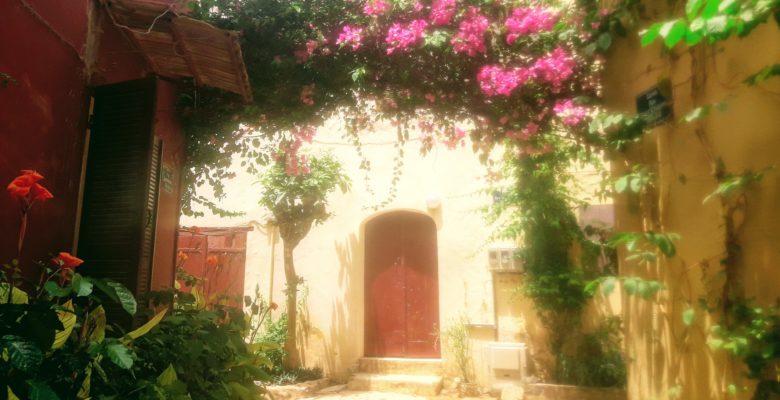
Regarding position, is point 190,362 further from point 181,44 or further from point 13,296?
point 181,44

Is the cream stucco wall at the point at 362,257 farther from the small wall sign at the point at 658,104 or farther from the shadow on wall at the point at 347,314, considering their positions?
the small wall sign at the point at 658,104

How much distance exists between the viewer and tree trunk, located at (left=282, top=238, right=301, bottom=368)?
731 centimetres

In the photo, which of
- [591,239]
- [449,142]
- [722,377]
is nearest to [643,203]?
[722,377]

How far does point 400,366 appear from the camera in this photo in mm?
6961

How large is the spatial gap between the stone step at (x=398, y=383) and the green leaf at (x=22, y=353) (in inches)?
202

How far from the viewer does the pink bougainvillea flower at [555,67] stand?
11.0 ft

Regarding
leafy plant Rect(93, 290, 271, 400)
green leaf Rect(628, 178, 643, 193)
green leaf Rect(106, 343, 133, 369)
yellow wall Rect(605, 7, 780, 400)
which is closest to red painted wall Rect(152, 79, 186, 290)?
leafy plant Rect(93, 290, 271, 400)

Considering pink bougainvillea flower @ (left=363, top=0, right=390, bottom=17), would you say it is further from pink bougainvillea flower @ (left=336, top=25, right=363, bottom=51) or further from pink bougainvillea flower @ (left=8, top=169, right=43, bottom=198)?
pink bougainvillea flower @ (left=8, top=169, right=43, bottom=198)

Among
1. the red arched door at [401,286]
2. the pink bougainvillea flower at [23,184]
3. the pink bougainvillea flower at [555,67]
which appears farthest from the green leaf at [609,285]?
the red arched door at [401,286]

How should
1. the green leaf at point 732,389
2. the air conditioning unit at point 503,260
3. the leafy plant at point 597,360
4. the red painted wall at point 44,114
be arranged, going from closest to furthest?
the green leaf at point 732,389 < the red painted wall at point 44,114 < the leafy plant at point 597,360 < the air conditioning unit at point 503,260

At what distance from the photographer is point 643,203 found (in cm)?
270

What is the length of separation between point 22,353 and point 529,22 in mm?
3578

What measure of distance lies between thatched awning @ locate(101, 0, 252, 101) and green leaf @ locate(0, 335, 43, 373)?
226 centimetres

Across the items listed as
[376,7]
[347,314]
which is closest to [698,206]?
[376,7]
